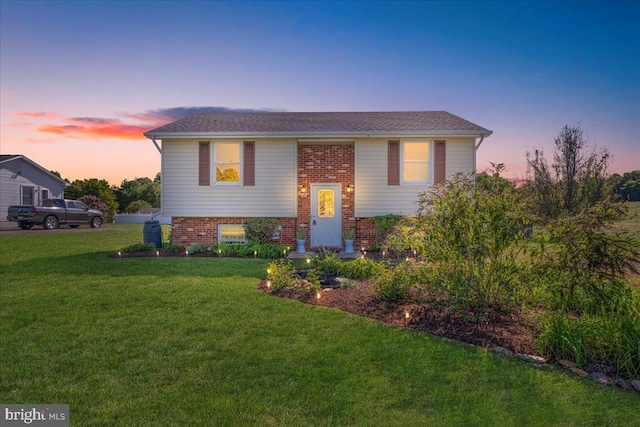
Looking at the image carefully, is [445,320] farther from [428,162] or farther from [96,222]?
[96,222]

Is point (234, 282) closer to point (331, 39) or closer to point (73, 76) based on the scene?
point (331, 39)

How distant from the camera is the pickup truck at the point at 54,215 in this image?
70.6 ft

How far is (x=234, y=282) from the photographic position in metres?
7.48

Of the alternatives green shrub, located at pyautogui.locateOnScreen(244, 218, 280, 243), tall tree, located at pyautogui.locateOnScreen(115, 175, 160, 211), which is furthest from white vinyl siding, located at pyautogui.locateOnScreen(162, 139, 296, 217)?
tall tree, located at pyautogui.locateOnScreen(115, 175, 160, 211)

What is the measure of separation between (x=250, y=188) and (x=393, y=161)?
5149 mm

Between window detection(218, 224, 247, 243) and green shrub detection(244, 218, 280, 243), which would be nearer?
green shrub detection(244, 218, 280, 243)

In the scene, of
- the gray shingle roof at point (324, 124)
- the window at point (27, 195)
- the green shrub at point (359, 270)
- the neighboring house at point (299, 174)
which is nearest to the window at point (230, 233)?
the neighboring house at point (299, 174)

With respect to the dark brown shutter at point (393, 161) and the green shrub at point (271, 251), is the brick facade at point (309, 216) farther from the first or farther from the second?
the green shrub at point (271, 251)

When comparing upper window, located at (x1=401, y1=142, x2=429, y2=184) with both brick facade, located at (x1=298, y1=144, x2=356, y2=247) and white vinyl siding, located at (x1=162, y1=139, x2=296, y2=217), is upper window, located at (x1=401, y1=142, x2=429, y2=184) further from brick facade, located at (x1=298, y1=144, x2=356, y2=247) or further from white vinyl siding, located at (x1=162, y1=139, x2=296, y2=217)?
white vinyl siding, located at (x1=162, y1=139, x2=296, y2=217)

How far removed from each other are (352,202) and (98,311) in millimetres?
9113

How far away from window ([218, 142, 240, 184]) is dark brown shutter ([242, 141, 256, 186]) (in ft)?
1.27

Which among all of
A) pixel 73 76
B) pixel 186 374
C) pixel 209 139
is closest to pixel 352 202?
pixel 209 139

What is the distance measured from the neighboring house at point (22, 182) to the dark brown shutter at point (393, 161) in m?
27.2

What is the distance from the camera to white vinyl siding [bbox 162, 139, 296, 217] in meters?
13.2
